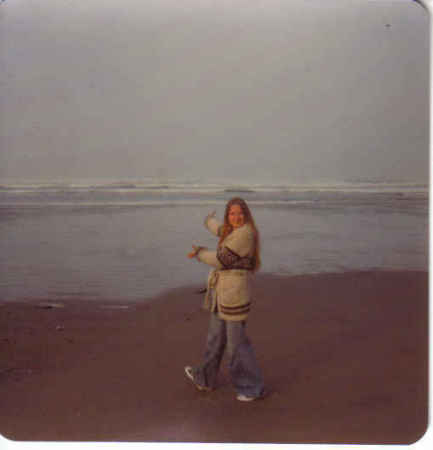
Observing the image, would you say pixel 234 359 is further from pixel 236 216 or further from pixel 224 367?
pixel 236 216

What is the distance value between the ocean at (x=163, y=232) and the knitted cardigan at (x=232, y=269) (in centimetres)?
139

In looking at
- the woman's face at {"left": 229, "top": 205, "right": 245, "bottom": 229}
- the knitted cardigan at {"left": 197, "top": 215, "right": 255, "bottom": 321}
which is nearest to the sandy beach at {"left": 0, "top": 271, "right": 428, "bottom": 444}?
the knitted cardigan at {"left": 197, "top": 215, "right": 255, "bottom": 321}

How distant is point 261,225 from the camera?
5.29 meters

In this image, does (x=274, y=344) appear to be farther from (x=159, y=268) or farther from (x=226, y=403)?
(x=159, y=268)

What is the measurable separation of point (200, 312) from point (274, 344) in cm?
92

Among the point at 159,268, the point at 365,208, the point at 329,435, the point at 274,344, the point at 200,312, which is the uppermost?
the point at 365,208

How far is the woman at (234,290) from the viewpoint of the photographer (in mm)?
2654

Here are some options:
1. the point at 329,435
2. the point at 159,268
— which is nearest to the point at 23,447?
the point at 329,435

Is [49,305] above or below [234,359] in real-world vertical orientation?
above

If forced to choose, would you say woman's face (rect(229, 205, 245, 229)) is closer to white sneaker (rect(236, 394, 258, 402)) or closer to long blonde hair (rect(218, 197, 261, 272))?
long blonde hair (rect(218, 197, 261, 272))

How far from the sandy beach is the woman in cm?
22

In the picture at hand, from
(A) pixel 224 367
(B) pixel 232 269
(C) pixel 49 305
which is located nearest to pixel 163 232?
(C) pixel 49 305

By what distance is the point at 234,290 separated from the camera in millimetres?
2695

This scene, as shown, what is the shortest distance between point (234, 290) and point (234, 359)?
0.46m
